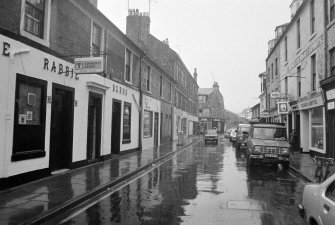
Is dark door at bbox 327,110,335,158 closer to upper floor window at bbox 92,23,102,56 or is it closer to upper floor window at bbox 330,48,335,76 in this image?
upper floor window at bbox 330,48,335,76

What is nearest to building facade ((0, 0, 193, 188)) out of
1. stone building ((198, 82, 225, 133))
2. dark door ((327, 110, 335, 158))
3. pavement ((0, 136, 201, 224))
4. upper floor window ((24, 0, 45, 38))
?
upper floor window ((24, 0, 45, 38))

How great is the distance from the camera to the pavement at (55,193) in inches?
247

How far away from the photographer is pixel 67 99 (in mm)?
12078

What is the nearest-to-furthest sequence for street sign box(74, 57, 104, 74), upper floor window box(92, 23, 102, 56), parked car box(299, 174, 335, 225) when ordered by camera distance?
1. parked car box(299, 174, 335, 225)
2. street sign box(74, 57, 104, 74)
3. upper floor window box(92, 23, 102, 56)

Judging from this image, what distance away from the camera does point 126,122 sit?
18859 mm

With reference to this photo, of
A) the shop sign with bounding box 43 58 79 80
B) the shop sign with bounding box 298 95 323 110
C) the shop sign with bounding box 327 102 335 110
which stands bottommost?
the shop sign with bounding box 327 102 335 110

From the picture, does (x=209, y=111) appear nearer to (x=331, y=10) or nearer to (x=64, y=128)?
(x=331, y=10)

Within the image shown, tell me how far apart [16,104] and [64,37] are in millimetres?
3698

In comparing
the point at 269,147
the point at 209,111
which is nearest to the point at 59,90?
the point at 269,147

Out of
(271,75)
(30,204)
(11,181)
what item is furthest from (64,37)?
(271,75)

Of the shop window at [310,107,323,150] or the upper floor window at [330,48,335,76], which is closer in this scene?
the upper floor window at [330,48,335,76]

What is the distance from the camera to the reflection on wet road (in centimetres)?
645

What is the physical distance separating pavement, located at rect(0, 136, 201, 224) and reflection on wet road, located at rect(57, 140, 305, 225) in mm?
475

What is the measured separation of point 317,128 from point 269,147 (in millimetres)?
6057
